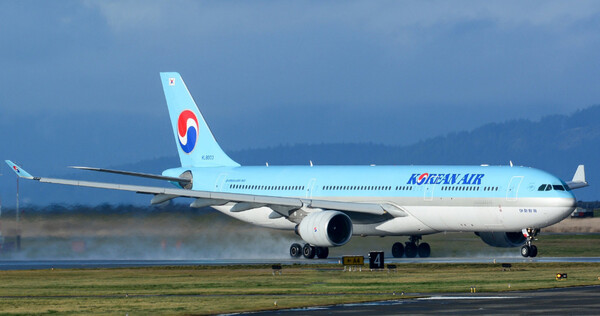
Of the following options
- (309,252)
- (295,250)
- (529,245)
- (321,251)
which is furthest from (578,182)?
(295,250)

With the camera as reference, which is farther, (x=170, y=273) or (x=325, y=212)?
(x=325, y=212)

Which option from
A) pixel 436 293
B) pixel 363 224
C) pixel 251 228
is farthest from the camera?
pixel 251 228

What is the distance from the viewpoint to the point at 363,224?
2095 inches

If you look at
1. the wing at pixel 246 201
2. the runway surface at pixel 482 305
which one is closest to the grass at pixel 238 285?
the runway surface at pixel 482 305

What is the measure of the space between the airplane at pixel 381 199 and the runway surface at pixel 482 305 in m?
19.4

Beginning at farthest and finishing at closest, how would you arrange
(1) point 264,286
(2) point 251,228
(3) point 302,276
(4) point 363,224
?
(2) point 251,228
(4) point 363,224
(3) point 302,276
(1) point 264,286

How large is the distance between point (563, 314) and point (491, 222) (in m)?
26.3

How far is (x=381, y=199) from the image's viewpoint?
173 feet

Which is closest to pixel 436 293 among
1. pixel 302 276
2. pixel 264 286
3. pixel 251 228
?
pixel 264 286

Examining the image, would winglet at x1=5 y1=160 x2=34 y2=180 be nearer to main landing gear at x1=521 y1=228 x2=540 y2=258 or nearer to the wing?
the wing

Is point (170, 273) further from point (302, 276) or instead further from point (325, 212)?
point (325, 212)

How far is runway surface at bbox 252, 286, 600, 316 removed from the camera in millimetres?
24266

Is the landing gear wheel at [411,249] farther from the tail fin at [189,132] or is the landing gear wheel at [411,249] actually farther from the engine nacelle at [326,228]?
the tail fin at [189,132]

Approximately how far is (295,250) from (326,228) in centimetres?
487
